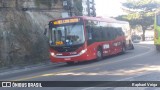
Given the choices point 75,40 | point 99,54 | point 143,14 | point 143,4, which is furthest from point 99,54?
point 143,4

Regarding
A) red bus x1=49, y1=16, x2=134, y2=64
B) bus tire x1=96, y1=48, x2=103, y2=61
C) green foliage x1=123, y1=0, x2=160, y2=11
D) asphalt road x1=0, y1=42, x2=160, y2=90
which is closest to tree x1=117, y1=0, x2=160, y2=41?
green foliage x1=123, y1=0, x2=160, y2=11

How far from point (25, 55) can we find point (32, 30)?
2351 mm

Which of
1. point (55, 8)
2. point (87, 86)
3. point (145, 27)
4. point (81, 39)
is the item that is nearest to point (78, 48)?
point (81, 39)

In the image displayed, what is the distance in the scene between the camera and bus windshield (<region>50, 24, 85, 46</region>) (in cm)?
2127

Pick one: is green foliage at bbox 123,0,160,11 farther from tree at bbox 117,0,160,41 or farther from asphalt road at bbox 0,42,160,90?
asphalt road at bbox 0,42,160,90

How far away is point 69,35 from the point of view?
→ 2134 centimetres

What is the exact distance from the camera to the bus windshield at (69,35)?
69.8ft

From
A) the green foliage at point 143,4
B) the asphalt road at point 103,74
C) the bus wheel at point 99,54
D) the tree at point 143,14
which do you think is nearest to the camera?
the asphalt road at point 103,74

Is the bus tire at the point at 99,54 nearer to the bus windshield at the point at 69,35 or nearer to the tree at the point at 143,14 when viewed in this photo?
the bus windshield at the point at 69,35

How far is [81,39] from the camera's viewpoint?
21.2 metres

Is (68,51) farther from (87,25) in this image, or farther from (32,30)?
(32,30)

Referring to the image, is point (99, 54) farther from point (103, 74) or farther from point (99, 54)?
point (103, 74)

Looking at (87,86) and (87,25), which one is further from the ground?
(87,25)

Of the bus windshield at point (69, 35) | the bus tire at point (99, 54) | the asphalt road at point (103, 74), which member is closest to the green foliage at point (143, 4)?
the bus tire at point (99, 54)
